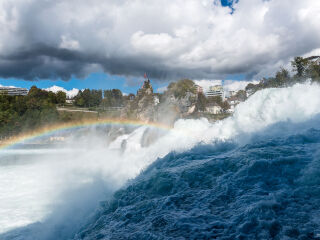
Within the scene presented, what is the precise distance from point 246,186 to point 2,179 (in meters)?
19.2

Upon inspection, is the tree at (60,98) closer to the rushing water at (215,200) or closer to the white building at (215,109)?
the white building at (215,109)

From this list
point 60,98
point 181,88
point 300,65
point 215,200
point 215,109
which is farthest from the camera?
point 60,98

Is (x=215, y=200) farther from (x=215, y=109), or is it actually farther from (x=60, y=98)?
(x=60, y=98)

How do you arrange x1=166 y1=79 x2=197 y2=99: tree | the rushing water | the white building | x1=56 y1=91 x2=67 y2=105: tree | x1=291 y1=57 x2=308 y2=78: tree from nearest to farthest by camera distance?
the rushing water → x1=291 y1=57 x2=308 y2=78: tree → x1=166 y1=79 x2=197 y2=99: tree → the white building → x1=56 y1=91 x2=67 y2=105: tree

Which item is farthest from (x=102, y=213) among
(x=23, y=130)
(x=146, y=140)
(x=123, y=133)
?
(x=23, y=130)

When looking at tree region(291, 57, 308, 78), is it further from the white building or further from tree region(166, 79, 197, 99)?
the white building

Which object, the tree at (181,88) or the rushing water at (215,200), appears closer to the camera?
the rushing water at (215,200)

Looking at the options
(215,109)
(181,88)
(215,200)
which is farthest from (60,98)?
(215,200)

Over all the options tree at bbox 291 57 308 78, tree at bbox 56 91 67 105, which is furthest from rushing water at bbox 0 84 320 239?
tree at bbox 56 91 67 105

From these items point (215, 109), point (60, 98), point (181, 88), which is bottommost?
point (215, 109)

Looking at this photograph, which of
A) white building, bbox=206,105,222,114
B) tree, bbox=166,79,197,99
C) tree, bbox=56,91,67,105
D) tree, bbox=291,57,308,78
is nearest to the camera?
Answer: tree, bbox=291,57,308,78

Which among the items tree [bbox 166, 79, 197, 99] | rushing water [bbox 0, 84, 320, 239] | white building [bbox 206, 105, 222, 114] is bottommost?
rushing water [bbox 0, 84, 320, 239]

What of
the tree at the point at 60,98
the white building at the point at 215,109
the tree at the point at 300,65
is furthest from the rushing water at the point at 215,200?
the tree at the point at 60,98

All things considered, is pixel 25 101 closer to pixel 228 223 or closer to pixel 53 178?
pixel 53 178
